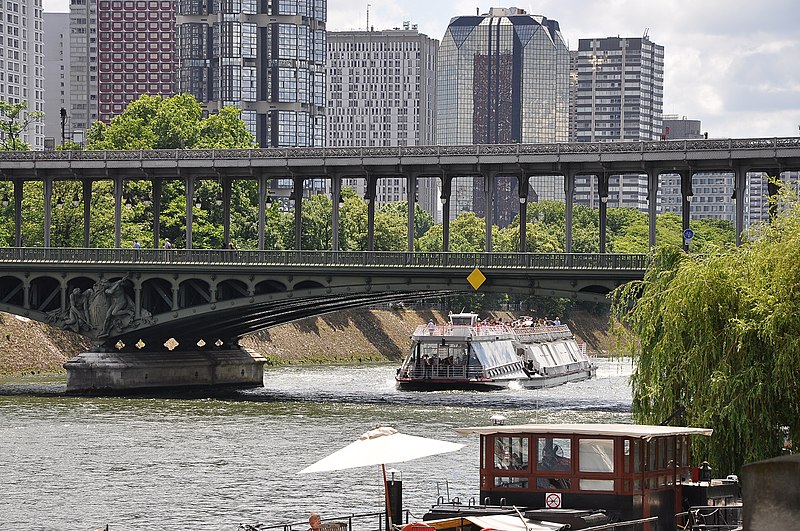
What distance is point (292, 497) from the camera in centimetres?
4978

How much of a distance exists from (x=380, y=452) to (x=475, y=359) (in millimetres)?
73506

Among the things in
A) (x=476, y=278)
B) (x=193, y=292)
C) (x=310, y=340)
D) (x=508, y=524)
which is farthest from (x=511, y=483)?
(x=310, y=340)

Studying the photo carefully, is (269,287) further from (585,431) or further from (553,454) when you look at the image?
Result: (585,431)

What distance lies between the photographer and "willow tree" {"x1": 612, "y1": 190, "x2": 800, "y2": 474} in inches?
1592

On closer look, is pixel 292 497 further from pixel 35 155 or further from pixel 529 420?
pixel 35 155

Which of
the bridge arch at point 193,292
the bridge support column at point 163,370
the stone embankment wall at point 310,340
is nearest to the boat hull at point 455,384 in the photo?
the bridge support column at point 163,370

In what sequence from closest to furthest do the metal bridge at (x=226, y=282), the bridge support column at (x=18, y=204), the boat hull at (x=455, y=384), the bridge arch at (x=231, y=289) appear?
1. the metal bridge at (x=226, y=282)
2. the bridge arch at (x=231, y=289)
3. the bridge support column at (x=18, y=204)
4. the boat hull at (x=455, y=384)

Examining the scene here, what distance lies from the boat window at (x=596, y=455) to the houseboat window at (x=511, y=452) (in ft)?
3.86

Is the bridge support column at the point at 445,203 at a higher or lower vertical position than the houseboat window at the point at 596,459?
higher

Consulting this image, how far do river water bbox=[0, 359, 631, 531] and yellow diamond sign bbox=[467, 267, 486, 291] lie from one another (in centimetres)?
635

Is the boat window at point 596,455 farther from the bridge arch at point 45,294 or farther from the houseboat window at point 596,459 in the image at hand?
the bridge arch at point 45,294

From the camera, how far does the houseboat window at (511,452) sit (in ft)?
105

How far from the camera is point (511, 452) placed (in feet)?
105

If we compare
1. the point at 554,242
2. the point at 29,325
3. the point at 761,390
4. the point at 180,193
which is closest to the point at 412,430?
the point at 761,390
